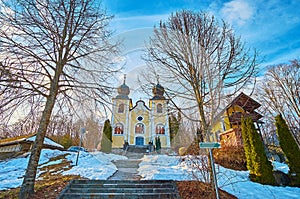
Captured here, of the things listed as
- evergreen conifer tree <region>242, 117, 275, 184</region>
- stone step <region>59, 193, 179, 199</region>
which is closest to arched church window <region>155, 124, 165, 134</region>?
evergreen conifer tree <region>242, 117, 275, 184</region>

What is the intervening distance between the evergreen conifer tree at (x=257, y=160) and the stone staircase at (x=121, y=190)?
3528 millimetres

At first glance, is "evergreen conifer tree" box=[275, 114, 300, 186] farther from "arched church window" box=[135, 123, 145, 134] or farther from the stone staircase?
"arched church window" box=[135, 123, 145, 134]

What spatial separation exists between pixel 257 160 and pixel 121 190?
17.9 ft

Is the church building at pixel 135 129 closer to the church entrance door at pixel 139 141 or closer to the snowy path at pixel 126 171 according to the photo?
the church entrance door at pixel 139 141

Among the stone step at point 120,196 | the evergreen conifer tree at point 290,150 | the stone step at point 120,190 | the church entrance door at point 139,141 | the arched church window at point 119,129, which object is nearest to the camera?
the stone step at point 120,196

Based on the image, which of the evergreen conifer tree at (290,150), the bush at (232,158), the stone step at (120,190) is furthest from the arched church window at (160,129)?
the stone step at (120,190)

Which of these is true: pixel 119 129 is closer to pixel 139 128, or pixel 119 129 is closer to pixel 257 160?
pixel 139 128

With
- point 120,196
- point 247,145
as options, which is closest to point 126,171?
point 120,196

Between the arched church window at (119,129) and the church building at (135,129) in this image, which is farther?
the arched church window at (119,129)

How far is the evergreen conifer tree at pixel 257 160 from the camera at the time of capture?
20.1 ft

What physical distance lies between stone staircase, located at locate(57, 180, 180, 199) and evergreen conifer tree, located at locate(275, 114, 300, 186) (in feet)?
17.7

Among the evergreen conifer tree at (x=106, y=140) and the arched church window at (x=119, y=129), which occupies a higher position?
the arched church window at (x=119, y=129)

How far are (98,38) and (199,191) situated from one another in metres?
5.78

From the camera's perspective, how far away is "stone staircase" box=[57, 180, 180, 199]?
464 centimetres
